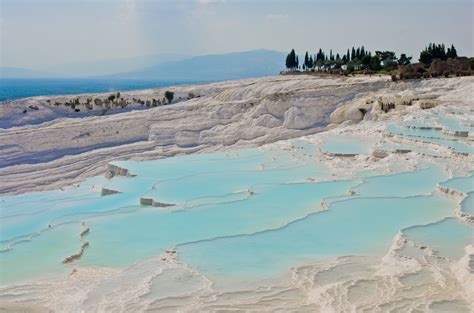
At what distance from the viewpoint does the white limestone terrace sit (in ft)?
65.7

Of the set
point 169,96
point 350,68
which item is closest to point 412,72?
point 350,68

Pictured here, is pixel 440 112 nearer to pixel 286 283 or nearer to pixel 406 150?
pixel 406 150

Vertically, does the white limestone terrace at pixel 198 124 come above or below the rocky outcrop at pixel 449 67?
below

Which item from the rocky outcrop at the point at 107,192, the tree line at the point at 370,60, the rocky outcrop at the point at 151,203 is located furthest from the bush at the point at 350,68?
the rocky outcrop at the point at 151,203

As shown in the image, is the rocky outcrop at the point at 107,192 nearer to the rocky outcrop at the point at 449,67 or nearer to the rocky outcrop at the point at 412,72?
the rocky outcrop at the point at 412,72

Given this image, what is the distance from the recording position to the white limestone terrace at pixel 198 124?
20.0 m

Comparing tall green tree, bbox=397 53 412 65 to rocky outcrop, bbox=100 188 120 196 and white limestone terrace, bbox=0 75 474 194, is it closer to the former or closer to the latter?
white limestone terrace, bbox=0 75 474 194

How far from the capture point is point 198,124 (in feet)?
77.1

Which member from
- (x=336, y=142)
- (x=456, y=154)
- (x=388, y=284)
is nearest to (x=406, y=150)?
(x=456, y=154)

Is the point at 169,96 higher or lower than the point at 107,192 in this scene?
higher

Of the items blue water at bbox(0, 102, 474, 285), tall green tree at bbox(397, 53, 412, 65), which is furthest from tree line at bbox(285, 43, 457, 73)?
blue water at bbox(0, 102, 474, 285)

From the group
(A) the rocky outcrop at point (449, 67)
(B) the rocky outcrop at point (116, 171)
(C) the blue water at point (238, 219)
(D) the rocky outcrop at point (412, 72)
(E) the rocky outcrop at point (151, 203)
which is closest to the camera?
(C) the blue water at point (238, 219)

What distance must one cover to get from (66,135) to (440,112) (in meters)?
14.4

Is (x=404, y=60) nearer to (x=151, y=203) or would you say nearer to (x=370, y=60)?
(x=370, y=60)
